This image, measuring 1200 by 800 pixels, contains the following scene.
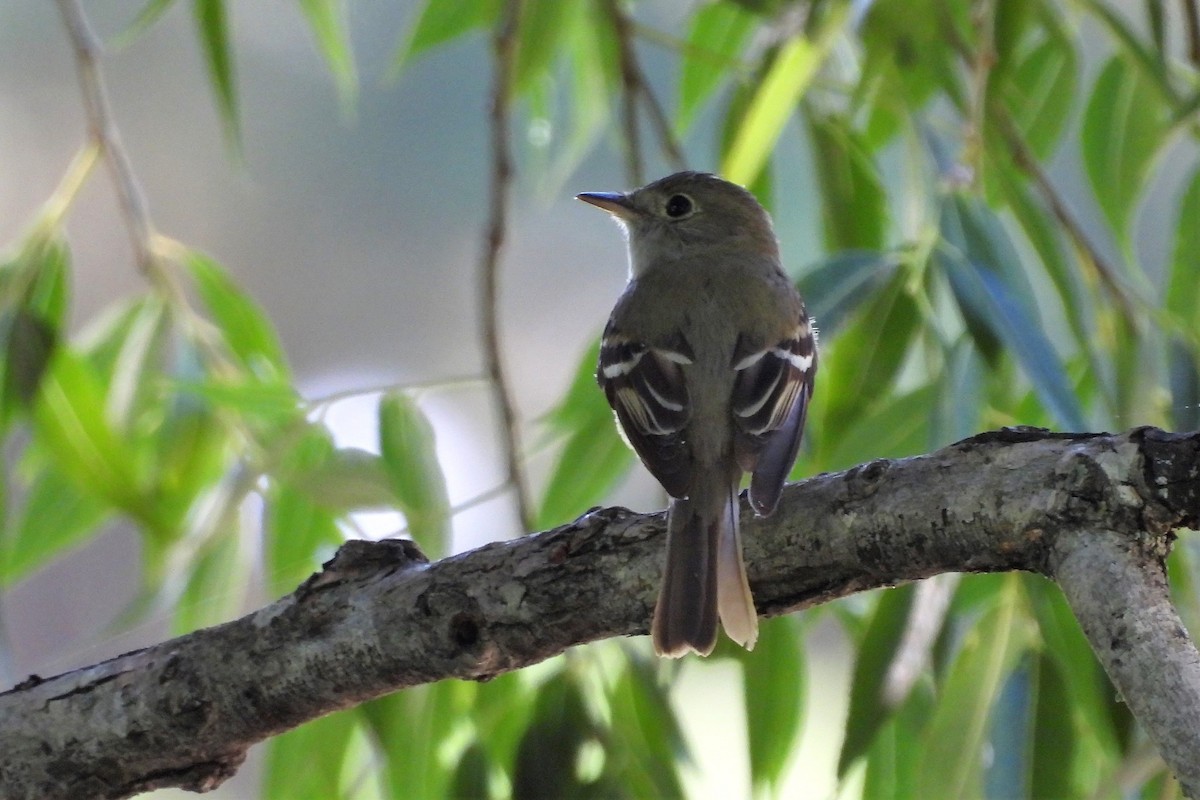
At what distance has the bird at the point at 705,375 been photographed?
1571 mm

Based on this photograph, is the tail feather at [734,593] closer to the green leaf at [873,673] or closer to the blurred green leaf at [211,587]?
the green leaf at [873,673]

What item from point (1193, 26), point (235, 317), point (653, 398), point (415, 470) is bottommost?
point (653, 398)

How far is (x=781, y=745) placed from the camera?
2090 mm

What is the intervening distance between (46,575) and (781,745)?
9.18 feet

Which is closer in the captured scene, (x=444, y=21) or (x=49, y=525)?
(x=49, y=525)

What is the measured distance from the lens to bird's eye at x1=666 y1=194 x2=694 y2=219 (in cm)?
290

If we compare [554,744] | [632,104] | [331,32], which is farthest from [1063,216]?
[331,32]

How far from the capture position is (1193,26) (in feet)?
6.93

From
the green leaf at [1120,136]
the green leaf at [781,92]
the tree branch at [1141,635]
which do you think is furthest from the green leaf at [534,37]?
the tree branch at [1141,635]

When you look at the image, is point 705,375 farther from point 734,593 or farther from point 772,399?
point 734,593

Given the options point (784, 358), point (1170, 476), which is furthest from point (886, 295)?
point (1170, 476)

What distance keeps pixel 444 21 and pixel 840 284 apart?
122 cm

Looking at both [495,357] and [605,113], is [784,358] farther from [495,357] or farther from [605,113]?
[605,113]

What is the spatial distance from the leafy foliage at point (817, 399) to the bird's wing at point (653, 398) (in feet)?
0.59
